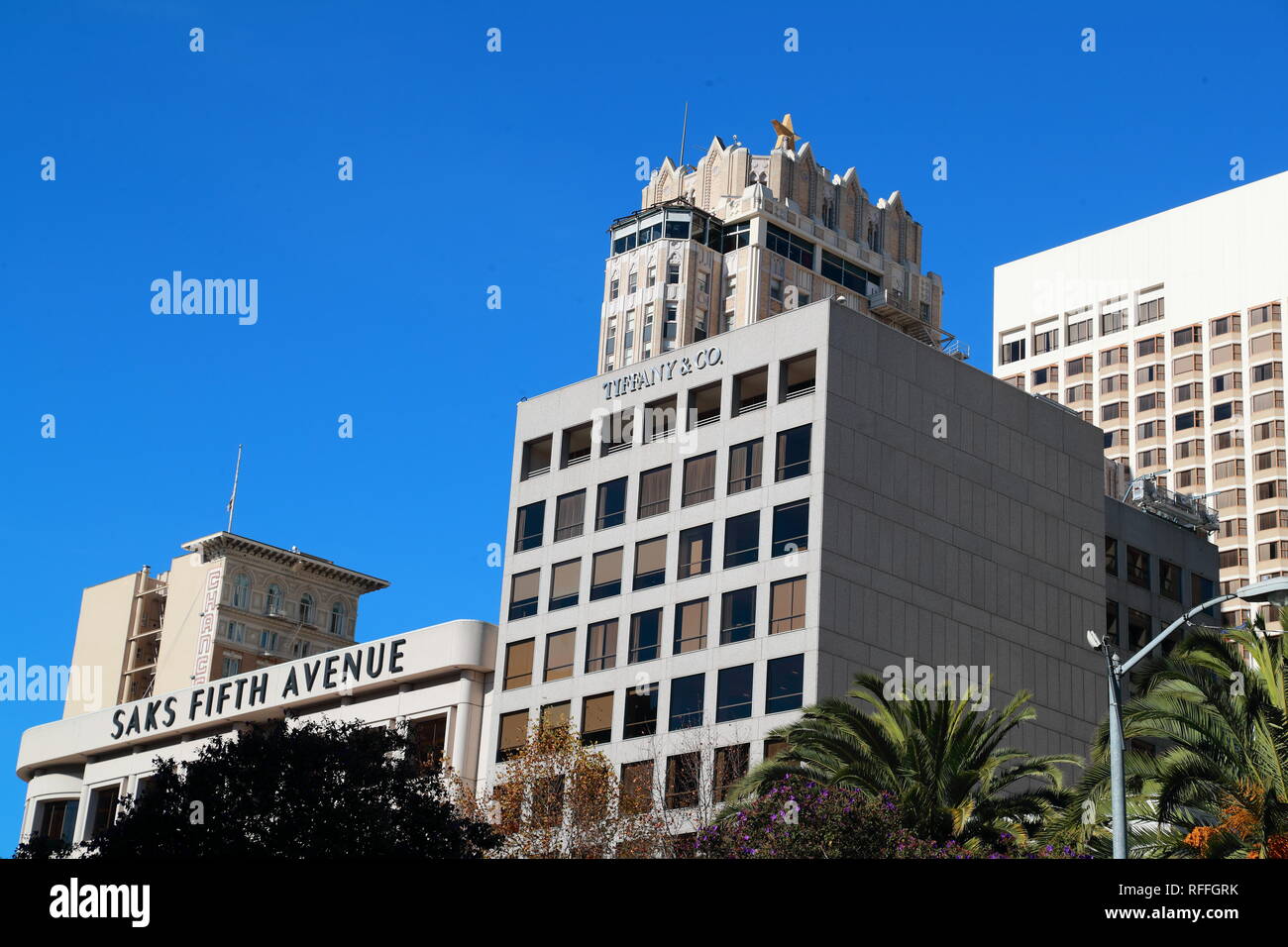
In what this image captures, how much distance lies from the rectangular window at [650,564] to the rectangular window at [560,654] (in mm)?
3440

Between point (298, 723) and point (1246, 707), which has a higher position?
point (298, 723)

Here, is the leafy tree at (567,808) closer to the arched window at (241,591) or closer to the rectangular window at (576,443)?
the rectangular window at (576,443)

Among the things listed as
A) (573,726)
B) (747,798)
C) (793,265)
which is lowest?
(747,798)

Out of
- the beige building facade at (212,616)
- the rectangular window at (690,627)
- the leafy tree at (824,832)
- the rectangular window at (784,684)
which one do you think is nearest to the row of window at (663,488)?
the rectangular window at (690,627)

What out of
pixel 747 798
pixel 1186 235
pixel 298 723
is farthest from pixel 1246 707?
pixel 1186 235

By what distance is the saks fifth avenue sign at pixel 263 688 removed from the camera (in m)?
74.2

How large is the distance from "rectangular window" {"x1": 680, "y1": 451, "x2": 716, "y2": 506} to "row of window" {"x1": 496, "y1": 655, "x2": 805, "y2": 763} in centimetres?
704

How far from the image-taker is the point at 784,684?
58844 mm

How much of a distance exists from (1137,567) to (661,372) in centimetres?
2291

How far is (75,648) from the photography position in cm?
14612

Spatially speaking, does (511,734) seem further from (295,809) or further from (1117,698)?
(1117,698)

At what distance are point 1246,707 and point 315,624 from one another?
113478 millimetres

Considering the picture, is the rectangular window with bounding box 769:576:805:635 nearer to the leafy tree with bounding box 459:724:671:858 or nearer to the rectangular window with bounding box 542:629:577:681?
the leafy tree with bounding box 459:724:671:858
